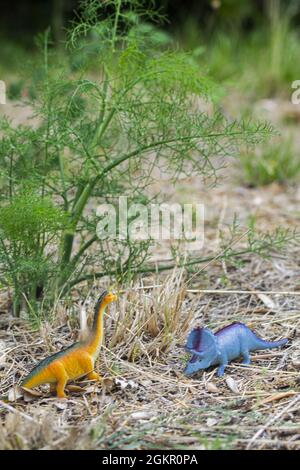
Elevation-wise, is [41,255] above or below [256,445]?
above

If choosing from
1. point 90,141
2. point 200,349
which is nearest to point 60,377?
point 200,349

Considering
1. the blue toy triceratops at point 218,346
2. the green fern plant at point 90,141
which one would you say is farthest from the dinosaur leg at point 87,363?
the green fern plant at point 90,141

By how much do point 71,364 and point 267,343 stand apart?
2.00ft

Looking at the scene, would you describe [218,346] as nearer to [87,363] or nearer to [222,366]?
[222,366]

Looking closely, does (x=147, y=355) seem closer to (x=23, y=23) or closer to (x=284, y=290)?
(x=284, y=290)

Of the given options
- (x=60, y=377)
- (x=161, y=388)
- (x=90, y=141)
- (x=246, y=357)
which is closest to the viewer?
(x=60, y=377)

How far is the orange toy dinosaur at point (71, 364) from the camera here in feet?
6.80

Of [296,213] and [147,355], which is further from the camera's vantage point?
[296,213]

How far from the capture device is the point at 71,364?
2.11 meters

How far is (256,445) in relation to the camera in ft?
6.19

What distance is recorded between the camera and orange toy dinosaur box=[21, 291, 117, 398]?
6.80ft

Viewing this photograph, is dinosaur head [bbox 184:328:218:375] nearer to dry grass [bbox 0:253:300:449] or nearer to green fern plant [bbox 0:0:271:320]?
dry grass [bbox 0:253:300:449]
